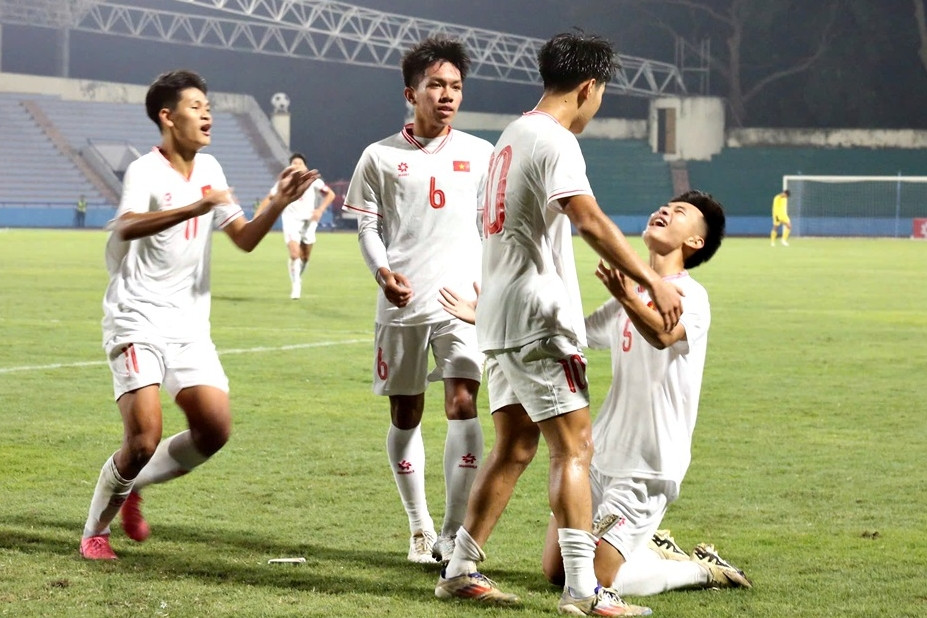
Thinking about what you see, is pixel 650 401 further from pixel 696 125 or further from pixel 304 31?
pixel 696 125

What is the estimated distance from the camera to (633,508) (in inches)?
191

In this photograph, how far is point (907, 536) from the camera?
18.7 ft

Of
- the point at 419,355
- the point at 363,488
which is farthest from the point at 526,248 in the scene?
the point at 363,488

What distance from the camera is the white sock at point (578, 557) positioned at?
14.5 ft

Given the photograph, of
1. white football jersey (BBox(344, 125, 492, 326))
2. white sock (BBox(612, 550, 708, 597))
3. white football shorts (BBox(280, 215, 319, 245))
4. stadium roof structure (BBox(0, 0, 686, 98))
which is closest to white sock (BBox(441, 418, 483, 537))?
white football jersey (BBox(344, 125, 492, 326))

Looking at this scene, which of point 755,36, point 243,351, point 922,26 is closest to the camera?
point 243,351

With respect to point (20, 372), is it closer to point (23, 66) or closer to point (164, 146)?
point (164, 146)

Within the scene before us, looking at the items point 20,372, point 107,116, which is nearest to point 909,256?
point 20,372

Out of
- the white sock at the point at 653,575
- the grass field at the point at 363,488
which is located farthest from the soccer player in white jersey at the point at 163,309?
the white sock at the point at 653,575

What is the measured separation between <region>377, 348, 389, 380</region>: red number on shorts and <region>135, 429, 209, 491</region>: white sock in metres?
0.80

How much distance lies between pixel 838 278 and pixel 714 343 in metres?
11.5

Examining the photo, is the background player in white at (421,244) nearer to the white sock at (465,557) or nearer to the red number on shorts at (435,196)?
the red number on shorts at (435,196)

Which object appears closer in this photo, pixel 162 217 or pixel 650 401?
pixel 650 401

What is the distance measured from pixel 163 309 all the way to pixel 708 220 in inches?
85.6
